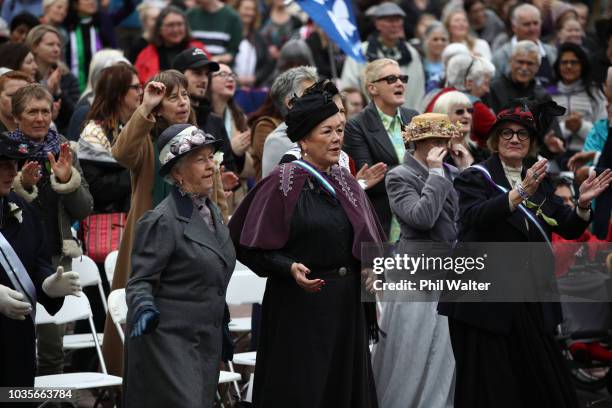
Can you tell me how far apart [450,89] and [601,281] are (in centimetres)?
221

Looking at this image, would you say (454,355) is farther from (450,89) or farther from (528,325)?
(450,89)

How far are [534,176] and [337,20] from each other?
5.00 metres

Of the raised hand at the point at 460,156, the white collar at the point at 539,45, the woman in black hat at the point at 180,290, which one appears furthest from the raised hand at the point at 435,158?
the white collar at the point at 539,45

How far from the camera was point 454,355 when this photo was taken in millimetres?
8156

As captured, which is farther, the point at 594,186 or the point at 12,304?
the point at 594,186

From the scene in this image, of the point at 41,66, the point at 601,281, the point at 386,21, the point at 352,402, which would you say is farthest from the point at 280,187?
the point at 386,21

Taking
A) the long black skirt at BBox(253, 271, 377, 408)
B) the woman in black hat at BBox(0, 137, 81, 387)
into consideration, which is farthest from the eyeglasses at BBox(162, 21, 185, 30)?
the long black skirt at BBox(253, 271, 377, 408)

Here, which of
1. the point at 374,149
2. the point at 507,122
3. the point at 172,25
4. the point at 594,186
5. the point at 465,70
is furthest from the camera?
the point at 172,25

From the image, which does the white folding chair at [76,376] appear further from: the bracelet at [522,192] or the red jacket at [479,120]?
the red jacket at [479,120]

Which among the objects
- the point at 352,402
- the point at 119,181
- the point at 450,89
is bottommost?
the point at 352,402

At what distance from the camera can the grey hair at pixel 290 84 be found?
9102 millimetres

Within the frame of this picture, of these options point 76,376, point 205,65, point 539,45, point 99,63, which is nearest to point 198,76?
point 205,65

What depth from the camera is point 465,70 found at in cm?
1143

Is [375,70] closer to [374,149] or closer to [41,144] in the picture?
[374,149]
